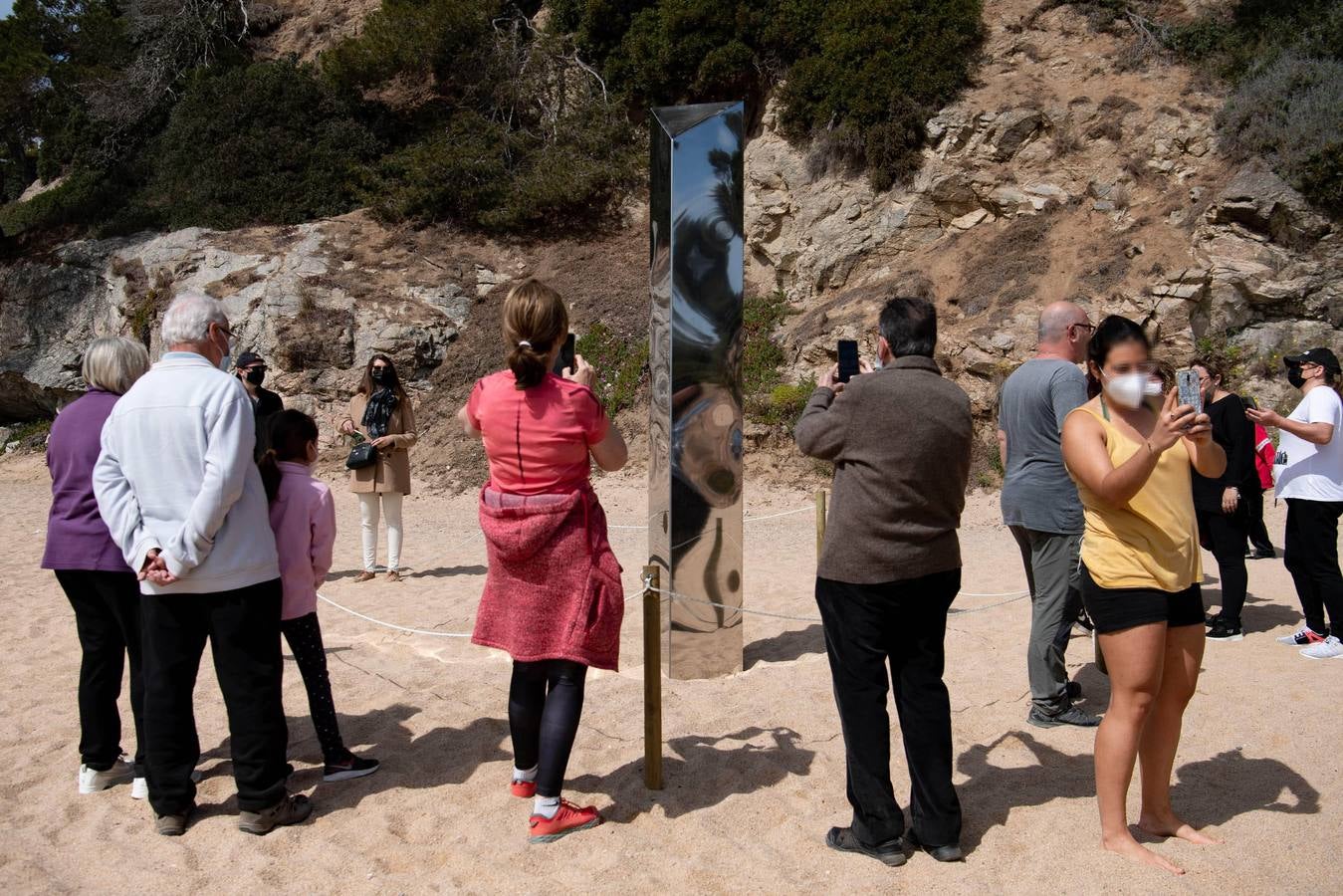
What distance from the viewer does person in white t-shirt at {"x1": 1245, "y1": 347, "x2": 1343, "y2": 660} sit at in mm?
5035

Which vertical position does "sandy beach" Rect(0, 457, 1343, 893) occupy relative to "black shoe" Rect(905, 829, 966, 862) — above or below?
below

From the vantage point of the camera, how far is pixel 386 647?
19.5 ft

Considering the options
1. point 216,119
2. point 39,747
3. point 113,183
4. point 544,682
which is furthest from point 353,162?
point 544,682

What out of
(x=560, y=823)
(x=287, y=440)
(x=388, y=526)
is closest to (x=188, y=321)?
(x=287, y=440)

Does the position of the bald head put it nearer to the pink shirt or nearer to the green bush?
the pink shirt

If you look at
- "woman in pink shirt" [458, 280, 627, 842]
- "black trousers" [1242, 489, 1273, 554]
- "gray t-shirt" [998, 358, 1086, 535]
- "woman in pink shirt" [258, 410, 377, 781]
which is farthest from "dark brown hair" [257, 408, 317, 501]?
"black trousers" [1242, 489, 1273, 554]

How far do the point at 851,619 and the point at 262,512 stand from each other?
6.96 ft

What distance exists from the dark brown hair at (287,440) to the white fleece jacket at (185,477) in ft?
1.66

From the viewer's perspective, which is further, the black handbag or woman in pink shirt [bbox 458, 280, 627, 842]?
the black handbag

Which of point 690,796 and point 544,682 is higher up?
point 544,682

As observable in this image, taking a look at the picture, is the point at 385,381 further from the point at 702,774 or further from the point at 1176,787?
the point at 1176,787

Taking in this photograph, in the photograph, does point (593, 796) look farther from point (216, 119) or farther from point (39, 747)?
point (216, 119)

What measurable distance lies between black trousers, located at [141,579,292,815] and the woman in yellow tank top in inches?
113

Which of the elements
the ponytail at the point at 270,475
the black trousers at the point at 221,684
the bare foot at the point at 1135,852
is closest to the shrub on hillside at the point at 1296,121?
the bare foot at the point at 1135,852
